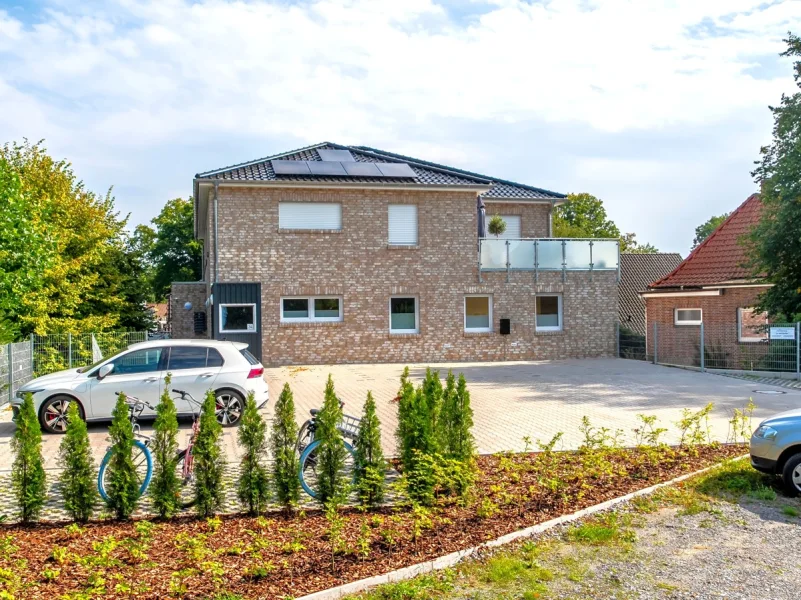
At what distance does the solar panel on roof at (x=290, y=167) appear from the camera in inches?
957

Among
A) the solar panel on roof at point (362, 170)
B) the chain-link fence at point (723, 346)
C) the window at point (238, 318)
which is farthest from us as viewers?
the solar panel on roof at point (362, 170)

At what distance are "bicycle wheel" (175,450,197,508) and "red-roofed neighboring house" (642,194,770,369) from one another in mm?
17925

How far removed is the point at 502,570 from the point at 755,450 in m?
4.01

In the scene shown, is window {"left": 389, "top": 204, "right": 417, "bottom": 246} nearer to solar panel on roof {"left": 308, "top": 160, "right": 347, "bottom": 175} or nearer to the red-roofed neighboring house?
solar panel on roof {"left": 308, "top": 160, "right": 347, "bottom": 175}

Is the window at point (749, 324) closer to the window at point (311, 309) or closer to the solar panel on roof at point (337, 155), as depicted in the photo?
the window at point (311, 309)

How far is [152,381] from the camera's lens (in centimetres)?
1193

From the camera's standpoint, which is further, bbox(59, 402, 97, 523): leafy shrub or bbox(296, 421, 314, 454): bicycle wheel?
bbox(296, 421, 314, 454): bicycle wheel

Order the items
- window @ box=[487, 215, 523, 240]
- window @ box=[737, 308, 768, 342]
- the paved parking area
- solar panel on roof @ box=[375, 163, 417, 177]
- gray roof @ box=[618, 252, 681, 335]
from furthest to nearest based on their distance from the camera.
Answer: gray roof @ box=[618, 252, 681, 335]
window @ box=[487, 215, 523, 240]
solar panel on roof @ box=[375, 163, 417, 177]
window @ box=[737, 308, 768, 342]
the paved parking area

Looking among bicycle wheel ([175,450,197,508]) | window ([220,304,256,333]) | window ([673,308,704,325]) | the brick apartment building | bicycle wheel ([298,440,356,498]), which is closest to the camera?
bicycle wheel ([175,450,197,508])

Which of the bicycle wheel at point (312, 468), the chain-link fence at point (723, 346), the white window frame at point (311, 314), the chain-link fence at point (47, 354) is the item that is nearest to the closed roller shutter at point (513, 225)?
the chain-link fence at point (723, 346)

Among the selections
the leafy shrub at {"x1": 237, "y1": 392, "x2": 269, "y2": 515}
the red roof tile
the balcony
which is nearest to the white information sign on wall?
the red roof tile

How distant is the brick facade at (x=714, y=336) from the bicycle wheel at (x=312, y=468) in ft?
55.1

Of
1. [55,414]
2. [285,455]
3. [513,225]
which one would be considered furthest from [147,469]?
[513,225]

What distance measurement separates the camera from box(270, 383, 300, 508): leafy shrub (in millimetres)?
6938
